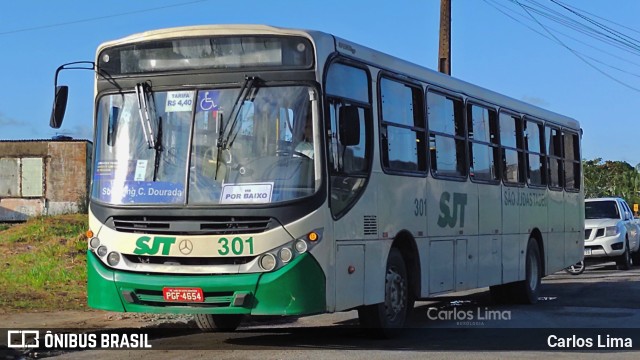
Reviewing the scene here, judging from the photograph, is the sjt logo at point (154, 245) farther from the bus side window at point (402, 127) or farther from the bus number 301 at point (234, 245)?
the bus side window at point (402, 127)

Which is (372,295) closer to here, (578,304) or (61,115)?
(61,115)

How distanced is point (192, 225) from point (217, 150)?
80cm

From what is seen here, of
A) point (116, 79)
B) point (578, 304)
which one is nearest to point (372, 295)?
point (116, 79)

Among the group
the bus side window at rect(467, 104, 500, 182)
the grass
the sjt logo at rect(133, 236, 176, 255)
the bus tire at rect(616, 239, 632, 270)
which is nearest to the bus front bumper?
the sjt logo at rect(133, 236, 176, 255)

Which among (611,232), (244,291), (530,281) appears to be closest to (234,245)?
(244,291)

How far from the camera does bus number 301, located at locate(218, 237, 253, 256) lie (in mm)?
9711

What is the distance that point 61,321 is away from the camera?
12.9 m

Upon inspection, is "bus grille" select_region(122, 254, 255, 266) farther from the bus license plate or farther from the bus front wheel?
the bus front wheel

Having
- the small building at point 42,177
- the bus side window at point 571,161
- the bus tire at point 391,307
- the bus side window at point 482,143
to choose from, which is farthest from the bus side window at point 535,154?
the small building at point 42,177

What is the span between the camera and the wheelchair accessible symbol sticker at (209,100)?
10.1 meters

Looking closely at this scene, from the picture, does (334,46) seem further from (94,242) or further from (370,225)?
(94,242)

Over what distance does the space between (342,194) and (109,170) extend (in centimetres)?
249

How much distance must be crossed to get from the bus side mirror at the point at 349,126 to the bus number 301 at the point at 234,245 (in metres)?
1.53

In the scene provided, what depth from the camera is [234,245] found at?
9.73m
